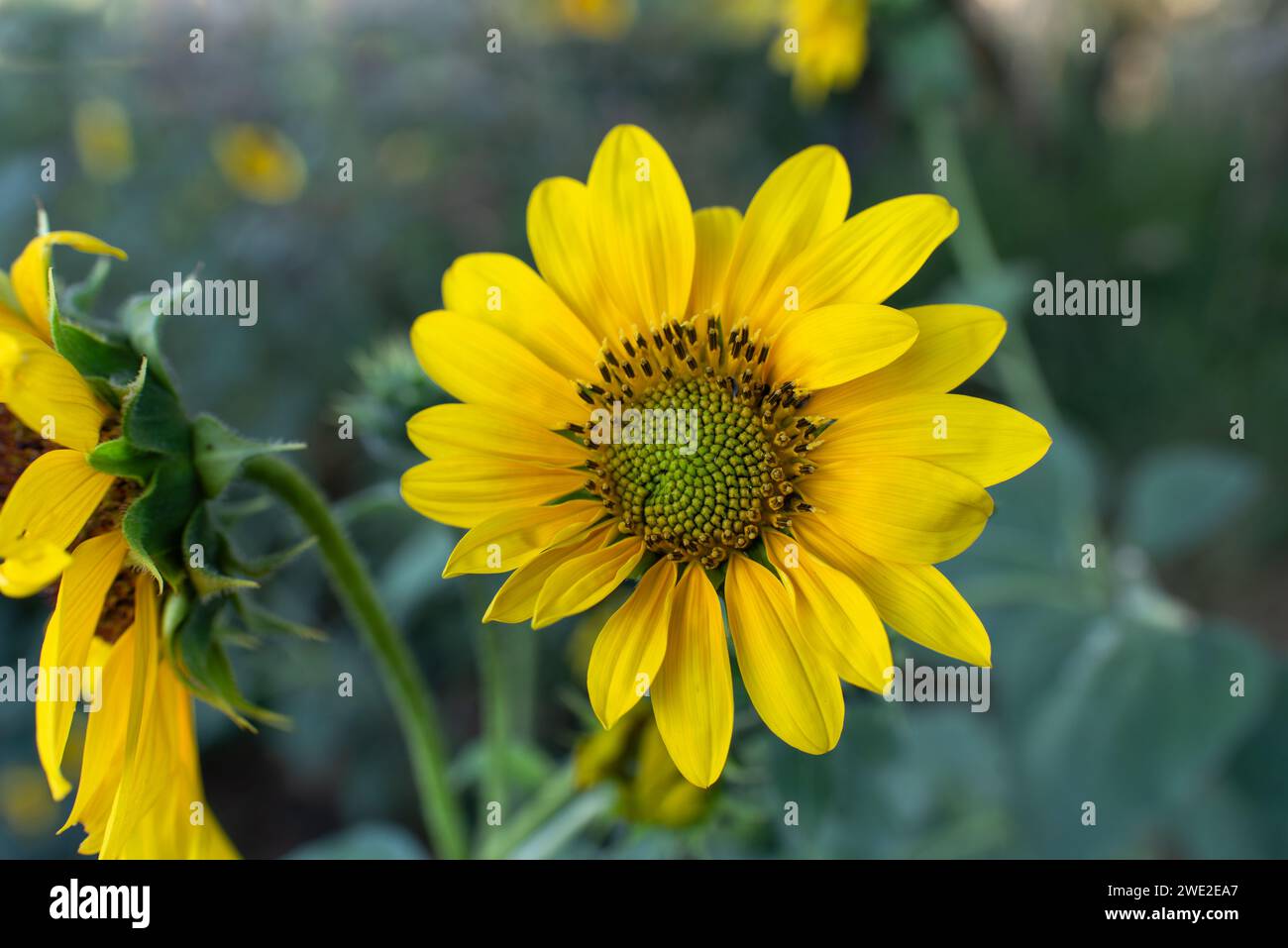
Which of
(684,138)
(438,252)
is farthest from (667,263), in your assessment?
(684,138)

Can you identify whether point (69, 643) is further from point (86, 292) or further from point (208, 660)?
point (86, 292)

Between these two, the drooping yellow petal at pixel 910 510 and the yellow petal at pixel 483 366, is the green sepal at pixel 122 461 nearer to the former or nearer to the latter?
the yellow petal at pixel 483 366

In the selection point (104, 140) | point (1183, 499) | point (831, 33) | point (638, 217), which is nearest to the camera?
point (638, 217)

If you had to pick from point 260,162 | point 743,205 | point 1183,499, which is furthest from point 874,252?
point 260,162

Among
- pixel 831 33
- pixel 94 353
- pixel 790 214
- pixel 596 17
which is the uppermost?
pixel 596 17

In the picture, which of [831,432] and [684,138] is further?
[684,138]
